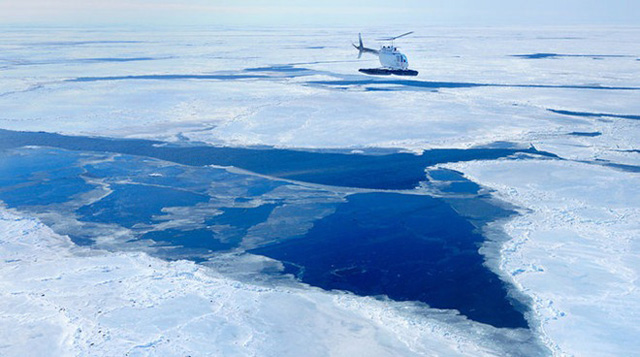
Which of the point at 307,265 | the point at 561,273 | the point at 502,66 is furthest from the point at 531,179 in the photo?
the point at 502,66

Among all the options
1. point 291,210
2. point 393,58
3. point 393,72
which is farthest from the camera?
point 393,58

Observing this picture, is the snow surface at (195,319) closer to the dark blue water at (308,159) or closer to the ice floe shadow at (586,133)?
the dark blue water at (308,159)

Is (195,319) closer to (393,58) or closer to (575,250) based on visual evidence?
(575,250)

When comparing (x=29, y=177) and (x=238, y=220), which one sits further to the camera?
(x=29, y=177)

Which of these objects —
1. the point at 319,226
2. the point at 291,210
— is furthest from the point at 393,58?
the point at 319,226

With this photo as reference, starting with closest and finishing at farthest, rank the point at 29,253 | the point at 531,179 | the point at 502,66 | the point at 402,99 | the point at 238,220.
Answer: the point at 29,253
the point at 238,220
the point at 531,179
the point at 402,99
the point at 502,66

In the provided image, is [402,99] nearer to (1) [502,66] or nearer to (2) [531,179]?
(2) [531,179]
